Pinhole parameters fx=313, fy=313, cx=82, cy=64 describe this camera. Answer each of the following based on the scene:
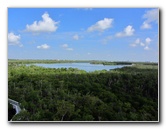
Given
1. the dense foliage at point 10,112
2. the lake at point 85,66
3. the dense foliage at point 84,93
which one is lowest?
the dense foliage at point 10,112

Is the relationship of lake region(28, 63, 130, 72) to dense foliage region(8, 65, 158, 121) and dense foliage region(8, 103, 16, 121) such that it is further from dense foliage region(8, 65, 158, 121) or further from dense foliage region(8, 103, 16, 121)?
dense foliage region(8, 103, 16, 121)

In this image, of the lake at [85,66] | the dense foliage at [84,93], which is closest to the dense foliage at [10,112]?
the dense foliage at [84,93]

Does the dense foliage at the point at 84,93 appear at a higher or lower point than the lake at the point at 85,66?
lower

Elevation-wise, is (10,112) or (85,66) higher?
(85,66)

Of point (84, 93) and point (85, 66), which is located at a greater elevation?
point (85, 66)

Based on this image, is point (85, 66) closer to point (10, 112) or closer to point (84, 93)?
point (84, 93)

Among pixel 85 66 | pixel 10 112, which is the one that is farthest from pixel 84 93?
pixel 10 112

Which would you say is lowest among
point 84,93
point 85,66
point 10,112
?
point 10,112

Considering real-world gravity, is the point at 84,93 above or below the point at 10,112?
above

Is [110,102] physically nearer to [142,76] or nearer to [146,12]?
[142,76]

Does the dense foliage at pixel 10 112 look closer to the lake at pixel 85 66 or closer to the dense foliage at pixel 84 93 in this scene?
the dense foliage at pixel 84 93
